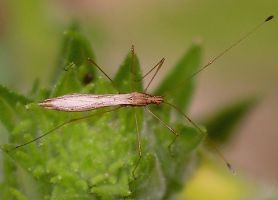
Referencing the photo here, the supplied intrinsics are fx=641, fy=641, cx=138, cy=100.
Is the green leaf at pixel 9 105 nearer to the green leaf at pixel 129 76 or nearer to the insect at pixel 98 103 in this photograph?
the insect at pixel 98 103

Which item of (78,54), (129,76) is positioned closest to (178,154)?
(129,76)

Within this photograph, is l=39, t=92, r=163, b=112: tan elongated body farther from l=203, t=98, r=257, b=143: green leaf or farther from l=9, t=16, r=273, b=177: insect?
l=203, t=98, r=257, b=143: green leaf

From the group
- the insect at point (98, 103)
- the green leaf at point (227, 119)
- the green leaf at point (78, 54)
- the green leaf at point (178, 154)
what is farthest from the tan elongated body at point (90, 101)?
the green leaf at point (227, 119)

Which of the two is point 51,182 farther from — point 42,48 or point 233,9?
point 233,9

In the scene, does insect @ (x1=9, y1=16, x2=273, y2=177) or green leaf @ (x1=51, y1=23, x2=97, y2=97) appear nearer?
insect @ (x1=9, y1=16, x2=273, y2=177)

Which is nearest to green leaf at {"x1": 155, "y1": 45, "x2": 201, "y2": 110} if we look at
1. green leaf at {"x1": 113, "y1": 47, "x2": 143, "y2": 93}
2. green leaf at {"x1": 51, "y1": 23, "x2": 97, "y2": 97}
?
green leaf at {"x1": 113, "y1": 47, "x2": 143, "y2": 93}

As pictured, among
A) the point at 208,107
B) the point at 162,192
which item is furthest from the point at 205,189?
the point at 208,107

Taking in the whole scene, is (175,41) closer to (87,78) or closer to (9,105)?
(87,78)
